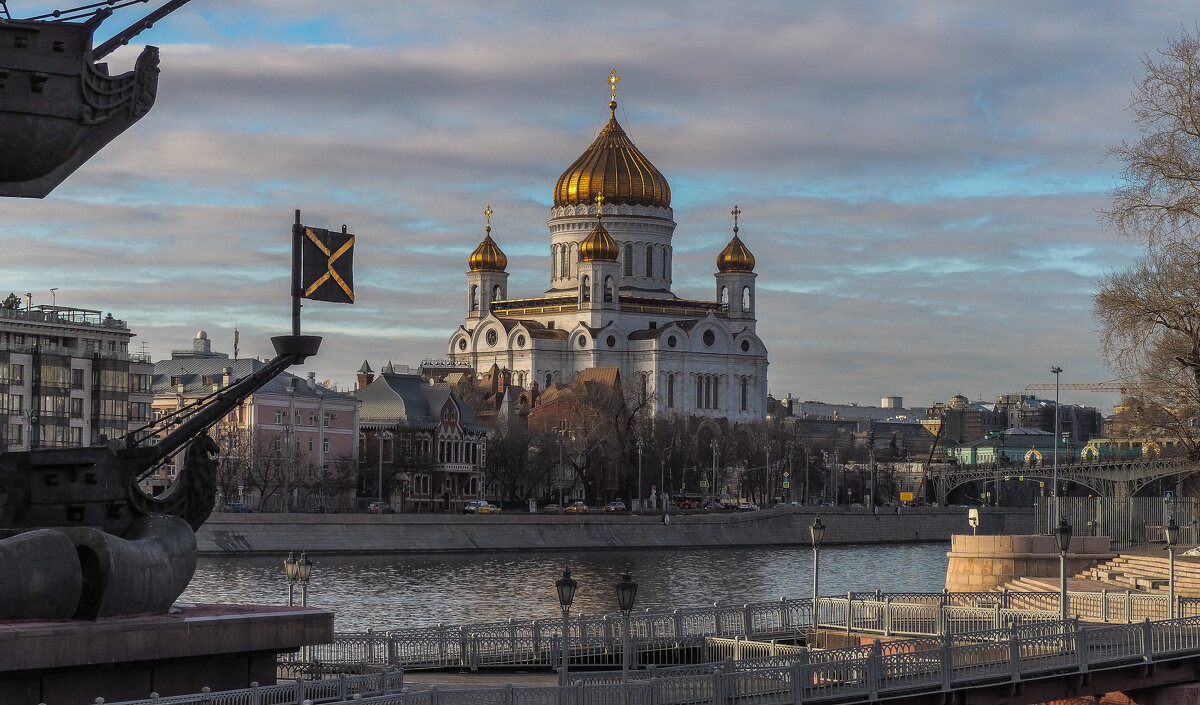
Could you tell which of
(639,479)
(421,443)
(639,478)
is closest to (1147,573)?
(639,478)

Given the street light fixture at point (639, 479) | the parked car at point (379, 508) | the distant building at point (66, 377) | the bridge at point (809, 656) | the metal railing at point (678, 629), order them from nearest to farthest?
the bridge at point (809, 656) < the metal railing at point (678, 629) < the distant building at point (66, 377) < the parked car at point (379, 508) < the street light fixture at point (639, 479)

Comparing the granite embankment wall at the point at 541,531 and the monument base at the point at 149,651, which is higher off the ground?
the monument base at the point at 149,651

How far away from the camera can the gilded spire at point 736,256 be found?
148875 millimetres

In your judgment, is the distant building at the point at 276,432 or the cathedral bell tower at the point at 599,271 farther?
the cathedral bell tower at the point at 599,271

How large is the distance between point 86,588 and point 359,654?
912 cm

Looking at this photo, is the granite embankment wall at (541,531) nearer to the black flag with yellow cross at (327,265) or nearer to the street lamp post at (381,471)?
the street lamp post at (381,471)

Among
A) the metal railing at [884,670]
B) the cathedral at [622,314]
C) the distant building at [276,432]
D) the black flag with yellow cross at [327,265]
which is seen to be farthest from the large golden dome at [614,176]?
the black flag with yellow cross at [327,265]

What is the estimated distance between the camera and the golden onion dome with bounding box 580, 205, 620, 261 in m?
139

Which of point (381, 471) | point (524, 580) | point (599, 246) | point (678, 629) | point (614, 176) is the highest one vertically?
point (614, 176)

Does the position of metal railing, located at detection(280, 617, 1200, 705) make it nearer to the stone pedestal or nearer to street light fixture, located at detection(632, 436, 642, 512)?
Result: the stone pedestal

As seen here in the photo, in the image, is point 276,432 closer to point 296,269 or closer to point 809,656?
point 809,656

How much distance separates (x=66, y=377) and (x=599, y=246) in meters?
64.5

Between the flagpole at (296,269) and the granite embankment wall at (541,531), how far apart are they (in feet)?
163

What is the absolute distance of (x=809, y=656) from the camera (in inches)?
871
